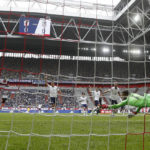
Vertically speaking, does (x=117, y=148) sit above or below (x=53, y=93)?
below

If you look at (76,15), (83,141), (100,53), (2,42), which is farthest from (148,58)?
(83,141)

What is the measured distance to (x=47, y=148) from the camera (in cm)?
359

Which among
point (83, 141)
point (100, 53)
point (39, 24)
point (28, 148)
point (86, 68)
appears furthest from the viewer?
point (86, 68)

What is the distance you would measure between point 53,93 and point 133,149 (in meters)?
6.64

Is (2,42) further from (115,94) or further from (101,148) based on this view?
(101,148)

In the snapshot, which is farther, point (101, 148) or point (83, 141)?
point (83, 141)

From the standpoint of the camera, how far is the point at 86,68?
22844mm

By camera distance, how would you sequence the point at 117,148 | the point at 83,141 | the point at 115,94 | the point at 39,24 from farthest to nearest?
the point at 115,94
the point at 39,24
the point at 83,141
the point at 117,148

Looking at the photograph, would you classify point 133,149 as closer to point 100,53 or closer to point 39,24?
point 39,24

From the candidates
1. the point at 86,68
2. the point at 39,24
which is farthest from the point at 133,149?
the point at 86,68

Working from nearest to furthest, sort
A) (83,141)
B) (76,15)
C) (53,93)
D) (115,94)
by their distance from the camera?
(83,141) → (53,93) → (115,94) → (76,15)

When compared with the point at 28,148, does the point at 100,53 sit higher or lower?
higher

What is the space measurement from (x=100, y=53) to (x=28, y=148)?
1739cm

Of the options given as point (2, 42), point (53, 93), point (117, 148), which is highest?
point (2, 42)
